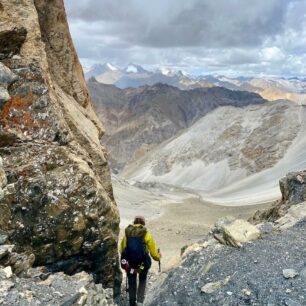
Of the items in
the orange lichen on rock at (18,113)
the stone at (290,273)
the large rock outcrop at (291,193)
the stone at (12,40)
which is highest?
the stone at (12,40)

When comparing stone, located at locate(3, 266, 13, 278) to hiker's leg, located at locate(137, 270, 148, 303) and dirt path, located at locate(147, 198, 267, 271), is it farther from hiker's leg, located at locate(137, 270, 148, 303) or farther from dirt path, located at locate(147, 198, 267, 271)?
dirt path, located at locate(147, 198, 267, 271)

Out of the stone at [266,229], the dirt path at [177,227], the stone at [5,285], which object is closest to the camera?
the stone at [5,285]

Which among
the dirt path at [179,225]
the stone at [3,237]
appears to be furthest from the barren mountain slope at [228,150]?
the stone at [3,237]

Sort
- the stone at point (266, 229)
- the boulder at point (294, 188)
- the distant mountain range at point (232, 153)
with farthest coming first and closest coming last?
the distant mountain range at point (232, 153) < the boulder at point (294, 188) < the stone at point (266, 229)

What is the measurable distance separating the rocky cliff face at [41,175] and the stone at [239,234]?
3459mm

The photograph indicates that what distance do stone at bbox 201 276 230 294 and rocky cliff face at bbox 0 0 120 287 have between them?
2.97 metres

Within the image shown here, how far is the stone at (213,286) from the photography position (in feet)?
39.1

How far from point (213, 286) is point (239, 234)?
261cm

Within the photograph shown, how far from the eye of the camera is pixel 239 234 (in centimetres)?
1425

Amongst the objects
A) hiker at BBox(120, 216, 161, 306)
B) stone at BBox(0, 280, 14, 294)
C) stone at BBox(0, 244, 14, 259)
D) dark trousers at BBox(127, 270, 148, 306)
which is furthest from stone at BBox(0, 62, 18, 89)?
dark trousers at BBox(127, 270, 148, 306)

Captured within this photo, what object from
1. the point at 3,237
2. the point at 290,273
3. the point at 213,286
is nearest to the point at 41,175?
the point at 3,237

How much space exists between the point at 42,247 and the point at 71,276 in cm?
107

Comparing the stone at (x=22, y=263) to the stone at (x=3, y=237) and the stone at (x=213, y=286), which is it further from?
the stone at (x=213, y=286)

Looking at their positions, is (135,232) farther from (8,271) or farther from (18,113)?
(18,113)
